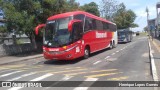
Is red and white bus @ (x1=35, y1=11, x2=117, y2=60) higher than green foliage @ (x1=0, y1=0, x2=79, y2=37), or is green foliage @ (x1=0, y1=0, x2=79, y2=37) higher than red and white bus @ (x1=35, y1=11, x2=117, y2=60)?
green foliage @ (x1=0, y1=0, x2=79, y2=37)

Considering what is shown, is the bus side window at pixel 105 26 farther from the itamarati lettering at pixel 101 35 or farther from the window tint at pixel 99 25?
the window tint at pixel 99 25

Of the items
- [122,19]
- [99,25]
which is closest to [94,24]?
[99,25]

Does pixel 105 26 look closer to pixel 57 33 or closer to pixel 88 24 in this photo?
pixel 88 24

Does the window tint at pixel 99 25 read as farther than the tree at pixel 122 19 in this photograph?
No

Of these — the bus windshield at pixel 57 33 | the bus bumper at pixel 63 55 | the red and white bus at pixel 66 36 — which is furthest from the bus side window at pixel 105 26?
the bus bumper at pixel 63 55

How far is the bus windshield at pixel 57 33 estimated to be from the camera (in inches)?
687

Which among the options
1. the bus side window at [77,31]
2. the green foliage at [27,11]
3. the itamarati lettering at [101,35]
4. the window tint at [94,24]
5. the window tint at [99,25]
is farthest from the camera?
the green foliage at [27,11]

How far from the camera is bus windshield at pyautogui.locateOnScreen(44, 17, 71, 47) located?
57.3ft

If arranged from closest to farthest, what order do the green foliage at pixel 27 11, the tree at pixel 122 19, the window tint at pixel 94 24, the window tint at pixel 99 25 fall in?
the window tint at pixel 94 24 < the window tint at pixel 99 25 < the green foliage at pixel 27 11 < the tree at pixel 122 19

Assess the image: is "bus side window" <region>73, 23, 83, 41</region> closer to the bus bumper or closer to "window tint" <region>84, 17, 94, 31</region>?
the bus bumper

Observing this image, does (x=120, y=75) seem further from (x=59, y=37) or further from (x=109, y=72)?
(x=59, y=37)

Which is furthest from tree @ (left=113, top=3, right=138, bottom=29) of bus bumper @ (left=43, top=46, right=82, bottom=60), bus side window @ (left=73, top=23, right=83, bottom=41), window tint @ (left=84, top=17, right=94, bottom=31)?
bus bumper @ (left=43, top=46, right=82, bottom=60)

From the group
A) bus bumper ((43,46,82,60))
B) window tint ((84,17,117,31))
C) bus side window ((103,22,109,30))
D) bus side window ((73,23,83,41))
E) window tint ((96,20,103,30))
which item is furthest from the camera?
bus side window ((103,22,109,30))

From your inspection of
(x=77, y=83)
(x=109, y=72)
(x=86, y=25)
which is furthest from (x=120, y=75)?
(x=86, y=25)
